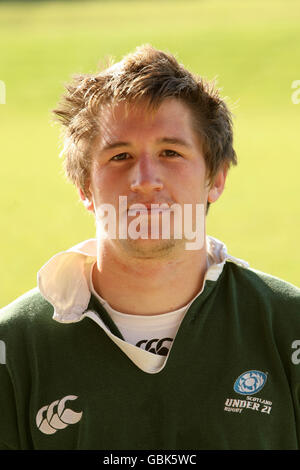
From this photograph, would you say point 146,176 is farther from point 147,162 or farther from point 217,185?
point 217,185

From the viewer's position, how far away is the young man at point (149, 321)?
141 cm

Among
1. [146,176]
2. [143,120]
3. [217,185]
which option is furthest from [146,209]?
[217,185]

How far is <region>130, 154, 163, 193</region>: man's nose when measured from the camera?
142 cm

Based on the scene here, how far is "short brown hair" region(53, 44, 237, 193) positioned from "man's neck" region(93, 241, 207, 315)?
0.21 meters

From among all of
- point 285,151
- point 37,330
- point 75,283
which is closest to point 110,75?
point 75,283

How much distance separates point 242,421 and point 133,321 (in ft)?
0.88

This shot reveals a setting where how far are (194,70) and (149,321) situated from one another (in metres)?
13.4

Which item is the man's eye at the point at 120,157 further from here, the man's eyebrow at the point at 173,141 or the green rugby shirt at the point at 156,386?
the green rugby shirt at the point at 156,386

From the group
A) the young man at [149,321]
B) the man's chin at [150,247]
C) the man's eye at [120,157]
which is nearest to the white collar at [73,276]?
the young man at [149,321]

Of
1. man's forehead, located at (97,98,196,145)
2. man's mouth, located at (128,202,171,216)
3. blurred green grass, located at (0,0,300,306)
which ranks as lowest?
man's mouth, located at (128,202,171,216)

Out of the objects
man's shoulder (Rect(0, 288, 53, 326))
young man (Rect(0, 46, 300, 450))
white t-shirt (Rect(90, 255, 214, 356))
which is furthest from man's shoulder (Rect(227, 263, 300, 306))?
man's shoulder (Rect(0, 288, 53, 326))

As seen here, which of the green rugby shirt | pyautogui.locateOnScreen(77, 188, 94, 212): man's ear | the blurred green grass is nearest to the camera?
the green rugby shirt

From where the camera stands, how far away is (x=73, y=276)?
1.55m

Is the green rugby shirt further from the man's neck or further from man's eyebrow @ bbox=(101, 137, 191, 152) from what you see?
man's eyebrow @ bbox=(101, 137, 191, 152)
